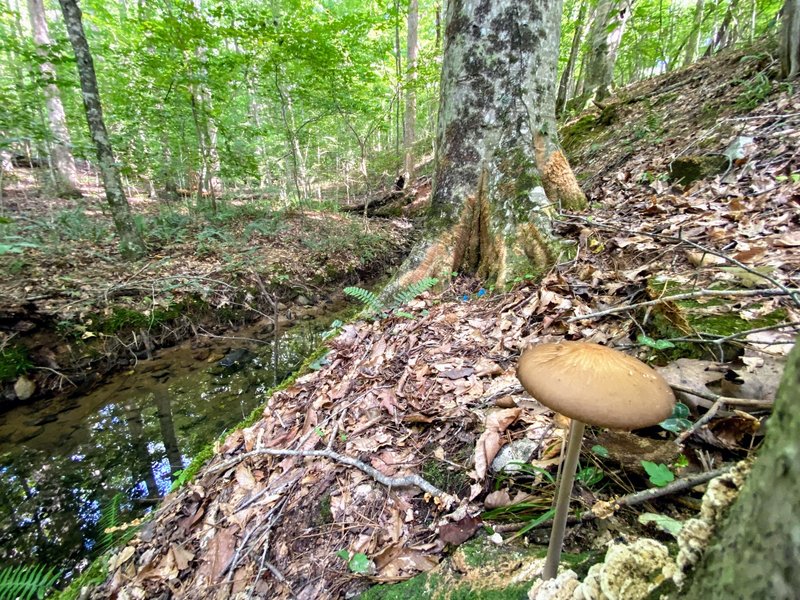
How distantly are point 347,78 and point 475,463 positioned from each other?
10.1 meters

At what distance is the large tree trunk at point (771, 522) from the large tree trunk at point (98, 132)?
8513 mm

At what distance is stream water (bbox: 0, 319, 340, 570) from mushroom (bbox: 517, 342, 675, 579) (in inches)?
143

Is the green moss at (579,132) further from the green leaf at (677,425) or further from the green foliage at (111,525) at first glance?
the green foliage at (111,525)

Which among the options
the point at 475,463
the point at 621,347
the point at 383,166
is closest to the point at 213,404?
the point at 475,463

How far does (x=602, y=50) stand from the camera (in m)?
8.19

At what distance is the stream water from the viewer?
11.5 ft

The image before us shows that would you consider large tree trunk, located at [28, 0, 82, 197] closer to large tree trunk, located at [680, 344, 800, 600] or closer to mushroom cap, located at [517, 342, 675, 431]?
mushroom cap, located at [517, 342, 675, 431]

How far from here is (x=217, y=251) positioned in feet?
26.3

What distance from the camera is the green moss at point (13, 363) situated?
502 cm

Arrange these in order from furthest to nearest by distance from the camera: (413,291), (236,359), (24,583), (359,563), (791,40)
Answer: (236,359) → (791,40) → (413,291) → (24,583) → (359,563)

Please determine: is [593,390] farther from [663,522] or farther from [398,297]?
[398,297]

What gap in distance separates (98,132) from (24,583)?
656cm

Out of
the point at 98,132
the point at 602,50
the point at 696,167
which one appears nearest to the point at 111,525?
the point at 696,167

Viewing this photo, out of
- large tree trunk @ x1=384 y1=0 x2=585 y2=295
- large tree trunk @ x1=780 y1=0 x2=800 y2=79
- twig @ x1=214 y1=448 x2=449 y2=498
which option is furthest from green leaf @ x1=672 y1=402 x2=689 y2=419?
large tree trunk @ x1=780 y1=0 x2=800 y2=79
